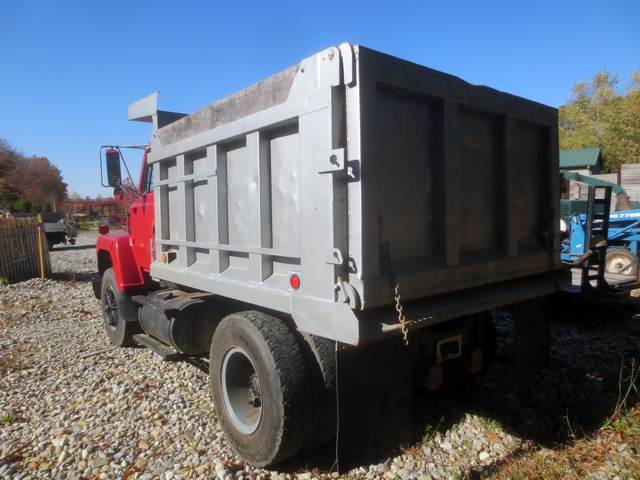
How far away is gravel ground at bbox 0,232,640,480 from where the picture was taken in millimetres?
3160

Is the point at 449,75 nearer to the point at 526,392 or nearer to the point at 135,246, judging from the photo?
the point at 526,392

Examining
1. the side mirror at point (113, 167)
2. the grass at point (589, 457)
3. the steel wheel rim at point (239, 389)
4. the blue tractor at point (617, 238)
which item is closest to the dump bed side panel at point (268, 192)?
the steel wheel rim at point (239, 389)

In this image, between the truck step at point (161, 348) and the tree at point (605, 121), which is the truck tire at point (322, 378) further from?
the tree at point (605, 121)

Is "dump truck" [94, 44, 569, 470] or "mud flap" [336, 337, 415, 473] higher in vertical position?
"dump truck" [94, 44, 569, 470]

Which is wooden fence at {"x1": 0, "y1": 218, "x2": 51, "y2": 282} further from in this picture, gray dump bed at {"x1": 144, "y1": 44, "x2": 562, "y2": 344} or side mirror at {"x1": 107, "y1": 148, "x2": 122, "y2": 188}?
gray dump bed at {"x1": 144, "y1": 44, "x2": 562, "y2": 344}

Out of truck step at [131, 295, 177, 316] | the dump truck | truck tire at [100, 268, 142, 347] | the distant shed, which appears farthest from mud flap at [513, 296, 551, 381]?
the distant shed

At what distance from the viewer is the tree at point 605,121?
3228 cm

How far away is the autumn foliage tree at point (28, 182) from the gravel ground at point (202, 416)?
127 ft

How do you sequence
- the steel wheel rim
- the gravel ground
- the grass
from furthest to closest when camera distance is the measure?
the steel wheel rim
the gravel ground
the grass

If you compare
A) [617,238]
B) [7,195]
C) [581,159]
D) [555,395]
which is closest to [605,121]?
[581,159]

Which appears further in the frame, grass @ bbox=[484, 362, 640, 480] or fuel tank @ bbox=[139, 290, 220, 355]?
fuel tank @ bbox=[139, 290, 220, 355]

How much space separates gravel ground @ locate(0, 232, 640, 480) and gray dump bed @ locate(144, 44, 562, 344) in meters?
1.04

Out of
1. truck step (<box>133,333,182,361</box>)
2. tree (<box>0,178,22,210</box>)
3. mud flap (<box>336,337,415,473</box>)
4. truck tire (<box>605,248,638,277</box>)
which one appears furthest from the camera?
tree (<box>0,178,22,210</box>)

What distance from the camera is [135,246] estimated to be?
5.77 m
